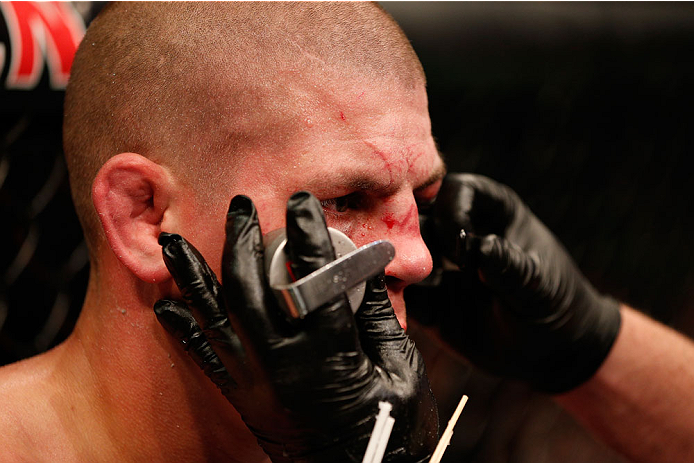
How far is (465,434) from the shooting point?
2031 mm

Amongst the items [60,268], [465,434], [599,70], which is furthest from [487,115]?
[60,268]

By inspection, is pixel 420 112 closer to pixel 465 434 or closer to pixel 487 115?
pixel 487 115

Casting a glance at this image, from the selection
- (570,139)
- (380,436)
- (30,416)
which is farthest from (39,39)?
(570,139)

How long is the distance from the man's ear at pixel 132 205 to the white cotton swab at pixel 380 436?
15.0 inches

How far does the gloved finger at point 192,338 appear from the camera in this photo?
33.5 inches

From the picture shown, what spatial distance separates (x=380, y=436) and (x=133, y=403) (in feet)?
1.46

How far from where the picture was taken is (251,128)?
905 millimetres

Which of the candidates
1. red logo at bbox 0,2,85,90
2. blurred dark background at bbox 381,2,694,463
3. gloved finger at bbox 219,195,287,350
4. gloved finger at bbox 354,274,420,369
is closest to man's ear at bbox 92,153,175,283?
gloved finger at bbox 219,195,287,350

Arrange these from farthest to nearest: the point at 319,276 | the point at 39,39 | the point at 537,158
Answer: the point at 537,158, the point at 39,39, the point at 319,276

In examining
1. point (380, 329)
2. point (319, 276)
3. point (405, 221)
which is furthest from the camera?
point (405, 221)

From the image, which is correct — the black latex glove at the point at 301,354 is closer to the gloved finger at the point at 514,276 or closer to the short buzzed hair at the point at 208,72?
the short buzzed hair at the point at 208,72

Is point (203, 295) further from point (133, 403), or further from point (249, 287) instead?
point (133, 403)

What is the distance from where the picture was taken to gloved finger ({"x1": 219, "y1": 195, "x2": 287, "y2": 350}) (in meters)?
0.75

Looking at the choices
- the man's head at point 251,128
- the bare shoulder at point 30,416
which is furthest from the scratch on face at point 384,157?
the bare shoulder at point 30,416
